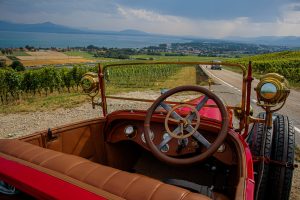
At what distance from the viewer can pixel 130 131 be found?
333cm

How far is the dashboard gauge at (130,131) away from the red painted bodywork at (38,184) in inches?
59.6

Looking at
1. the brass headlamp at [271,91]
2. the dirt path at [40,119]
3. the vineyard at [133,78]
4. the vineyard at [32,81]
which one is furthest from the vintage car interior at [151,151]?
the vineyard at [32,81]

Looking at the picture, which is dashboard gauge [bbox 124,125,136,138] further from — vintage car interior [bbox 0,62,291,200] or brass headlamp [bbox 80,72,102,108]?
brass headlamp [bbox 80,72,102,108]

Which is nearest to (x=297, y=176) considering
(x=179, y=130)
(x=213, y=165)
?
(x=213, y=165)

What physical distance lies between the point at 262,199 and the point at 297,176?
1.79 m

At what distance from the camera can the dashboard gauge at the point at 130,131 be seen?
332 cm

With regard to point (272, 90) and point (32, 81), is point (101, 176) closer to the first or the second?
point (272, 90)

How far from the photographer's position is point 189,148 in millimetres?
2881

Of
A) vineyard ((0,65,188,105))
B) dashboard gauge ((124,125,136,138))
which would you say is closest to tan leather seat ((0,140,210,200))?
dashboard gauge ((124,125,136,138))

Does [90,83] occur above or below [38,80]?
above

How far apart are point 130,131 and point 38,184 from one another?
66.7 inches

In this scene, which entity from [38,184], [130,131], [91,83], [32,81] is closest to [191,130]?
[130,131]

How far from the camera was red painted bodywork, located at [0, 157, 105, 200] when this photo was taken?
1.58m

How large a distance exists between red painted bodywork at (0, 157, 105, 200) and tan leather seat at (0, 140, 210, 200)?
115 mm
